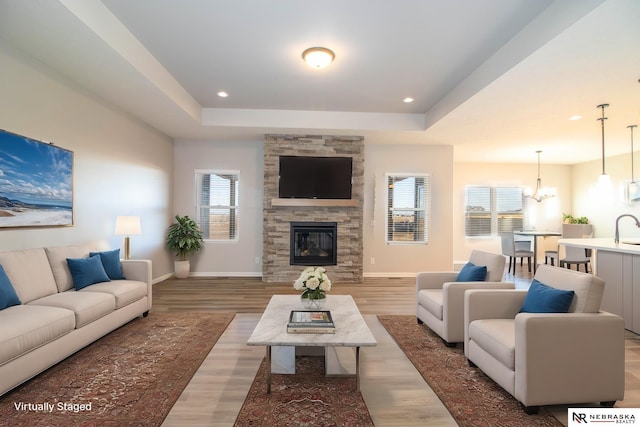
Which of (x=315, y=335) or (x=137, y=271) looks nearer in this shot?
(x=315, y=335)

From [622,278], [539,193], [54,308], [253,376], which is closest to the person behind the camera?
[253,376]

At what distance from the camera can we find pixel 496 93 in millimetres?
3785

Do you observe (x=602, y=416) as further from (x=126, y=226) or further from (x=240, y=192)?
(x=240, y=192)

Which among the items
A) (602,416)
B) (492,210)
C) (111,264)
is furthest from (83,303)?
(492,210)

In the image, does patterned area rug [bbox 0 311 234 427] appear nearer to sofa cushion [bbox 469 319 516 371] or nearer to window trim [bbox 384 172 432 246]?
sofa cushion [bbox 469 319 516 371]

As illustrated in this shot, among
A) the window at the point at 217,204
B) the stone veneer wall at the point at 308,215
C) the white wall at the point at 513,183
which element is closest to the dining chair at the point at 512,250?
the white wall at the point at 513,183

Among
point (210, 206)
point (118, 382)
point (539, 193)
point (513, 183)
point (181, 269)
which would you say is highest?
point (513, 183)

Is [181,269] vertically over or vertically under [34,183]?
under

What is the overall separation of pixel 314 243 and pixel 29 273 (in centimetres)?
413

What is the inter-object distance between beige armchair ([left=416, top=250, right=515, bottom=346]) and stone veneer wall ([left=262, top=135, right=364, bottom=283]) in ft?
7.90

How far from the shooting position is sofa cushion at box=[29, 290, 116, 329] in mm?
2686

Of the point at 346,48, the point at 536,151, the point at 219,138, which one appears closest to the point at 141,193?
the point at 219,138

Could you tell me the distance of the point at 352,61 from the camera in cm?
366

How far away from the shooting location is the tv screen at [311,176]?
5926 mm
